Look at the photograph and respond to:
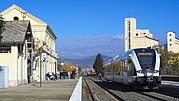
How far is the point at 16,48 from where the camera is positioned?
117 ft

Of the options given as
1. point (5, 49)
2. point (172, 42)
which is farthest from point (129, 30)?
point (5, 49)

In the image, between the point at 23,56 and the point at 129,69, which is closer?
the point at 129,69

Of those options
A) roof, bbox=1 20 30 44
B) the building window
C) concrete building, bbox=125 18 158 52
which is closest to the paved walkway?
roof, bbox=1 20 30 44

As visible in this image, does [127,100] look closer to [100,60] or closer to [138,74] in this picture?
[138,74]

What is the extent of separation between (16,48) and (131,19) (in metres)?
121

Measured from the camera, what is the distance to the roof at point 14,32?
36.1 meters

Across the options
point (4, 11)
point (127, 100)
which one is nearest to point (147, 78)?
point (127, 100)

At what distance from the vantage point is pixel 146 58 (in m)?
25.2

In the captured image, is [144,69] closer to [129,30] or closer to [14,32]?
[14,32]

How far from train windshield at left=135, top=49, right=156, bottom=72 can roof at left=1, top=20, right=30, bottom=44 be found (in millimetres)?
14875

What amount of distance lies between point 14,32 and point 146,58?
678 inches

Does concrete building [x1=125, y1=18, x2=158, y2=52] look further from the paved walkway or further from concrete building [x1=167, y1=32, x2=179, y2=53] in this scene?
A: the paved walkway

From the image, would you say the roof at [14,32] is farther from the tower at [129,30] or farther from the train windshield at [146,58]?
the tower at [129,30]

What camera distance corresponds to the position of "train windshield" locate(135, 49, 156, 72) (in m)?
24.8
